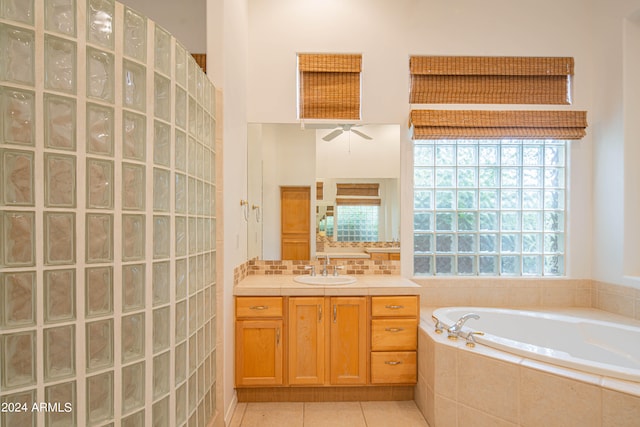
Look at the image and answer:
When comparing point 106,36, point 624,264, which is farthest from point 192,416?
point 624,264

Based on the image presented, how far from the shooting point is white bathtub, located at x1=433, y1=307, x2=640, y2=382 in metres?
2.06

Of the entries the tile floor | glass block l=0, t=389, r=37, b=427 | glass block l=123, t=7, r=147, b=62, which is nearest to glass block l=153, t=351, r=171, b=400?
glass block l=0, t=389, r=37, b=427

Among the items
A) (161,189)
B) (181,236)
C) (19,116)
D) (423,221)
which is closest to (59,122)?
(19,116)

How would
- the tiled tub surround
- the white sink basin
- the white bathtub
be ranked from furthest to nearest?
the white sink basin → the white bathtub → the tiled tub surround

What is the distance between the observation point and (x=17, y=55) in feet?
3.63

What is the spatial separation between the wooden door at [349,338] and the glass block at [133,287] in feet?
4.45

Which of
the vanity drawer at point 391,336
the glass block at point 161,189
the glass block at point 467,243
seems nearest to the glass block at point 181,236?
the glass block at point 161,189

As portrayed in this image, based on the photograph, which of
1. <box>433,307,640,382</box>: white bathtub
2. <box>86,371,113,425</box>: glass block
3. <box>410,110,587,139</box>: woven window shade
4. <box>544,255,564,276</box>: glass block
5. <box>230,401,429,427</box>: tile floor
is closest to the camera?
<box>86,371,113,425</box>: glass block

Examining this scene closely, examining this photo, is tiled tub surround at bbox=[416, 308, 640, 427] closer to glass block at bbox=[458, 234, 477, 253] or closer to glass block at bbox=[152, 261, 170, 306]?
glass block at bbox=[458, 234, 477, 253]

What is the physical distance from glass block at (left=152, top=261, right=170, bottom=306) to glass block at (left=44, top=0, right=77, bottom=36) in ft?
2.84

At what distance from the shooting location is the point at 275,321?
248 cm

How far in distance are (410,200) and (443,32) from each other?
1.38 metres

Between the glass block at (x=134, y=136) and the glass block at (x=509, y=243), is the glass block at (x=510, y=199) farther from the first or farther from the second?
the glass block at (x=134, y=136)

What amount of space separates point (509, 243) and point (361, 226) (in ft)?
4.15
